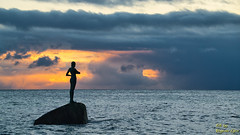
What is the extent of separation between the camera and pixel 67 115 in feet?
87.0

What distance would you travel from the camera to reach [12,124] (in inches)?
1176

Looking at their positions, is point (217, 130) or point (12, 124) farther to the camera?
point (12, 124)

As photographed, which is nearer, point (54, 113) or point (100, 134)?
point (100, 134)

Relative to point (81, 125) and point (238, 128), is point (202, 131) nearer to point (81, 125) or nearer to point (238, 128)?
point (238, 128)

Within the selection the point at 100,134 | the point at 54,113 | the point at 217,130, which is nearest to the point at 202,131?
the point at 217,130

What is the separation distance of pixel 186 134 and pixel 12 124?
1572 centimetres

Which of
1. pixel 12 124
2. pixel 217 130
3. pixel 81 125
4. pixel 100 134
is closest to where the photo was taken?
pixel 100 134

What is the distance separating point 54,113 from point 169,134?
9.42 m

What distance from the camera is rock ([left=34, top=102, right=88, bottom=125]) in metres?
26.2

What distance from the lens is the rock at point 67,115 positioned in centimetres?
2623

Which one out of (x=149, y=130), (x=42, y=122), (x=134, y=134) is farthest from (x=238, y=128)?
(x=42, y=122)

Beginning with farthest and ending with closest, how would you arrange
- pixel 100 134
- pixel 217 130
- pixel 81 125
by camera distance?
1. pixel 81 125
2. pixel 217 130
3. pixel 100 134

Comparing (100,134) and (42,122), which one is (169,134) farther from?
(42,122)

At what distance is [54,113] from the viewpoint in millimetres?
26797
